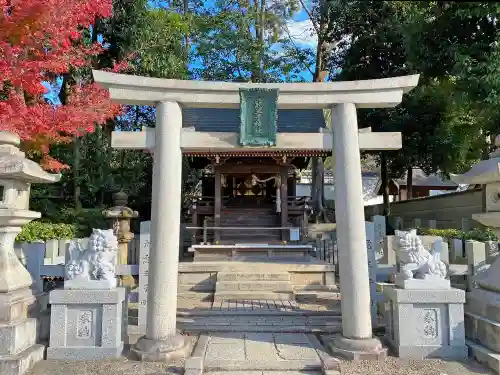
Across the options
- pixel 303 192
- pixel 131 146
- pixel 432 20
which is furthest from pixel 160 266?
pixel 303 192

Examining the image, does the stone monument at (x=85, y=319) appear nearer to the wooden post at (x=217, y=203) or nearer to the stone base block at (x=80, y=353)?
the stone base block at (x=80, y=353)

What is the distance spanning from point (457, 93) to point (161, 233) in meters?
8.58

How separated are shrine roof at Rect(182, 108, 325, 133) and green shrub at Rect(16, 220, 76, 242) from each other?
572cm

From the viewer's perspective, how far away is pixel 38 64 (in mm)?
9328

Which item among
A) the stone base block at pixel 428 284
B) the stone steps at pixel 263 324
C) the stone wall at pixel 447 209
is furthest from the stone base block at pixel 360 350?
the stone wall at pixel 447 209

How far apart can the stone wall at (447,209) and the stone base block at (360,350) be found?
9711mm

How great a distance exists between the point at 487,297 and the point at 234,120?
1095 centimetres

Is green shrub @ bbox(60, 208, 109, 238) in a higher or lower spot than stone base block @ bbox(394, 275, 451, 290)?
higher

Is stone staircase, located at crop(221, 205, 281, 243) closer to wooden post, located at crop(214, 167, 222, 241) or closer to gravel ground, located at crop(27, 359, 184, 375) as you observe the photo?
wooden post, located at crop(214, 167, 222, 241)

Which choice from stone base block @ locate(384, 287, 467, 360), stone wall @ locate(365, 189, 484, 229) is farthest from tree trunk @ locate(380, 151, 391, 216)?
stone base block @ locate(384, 287, 467, 360)

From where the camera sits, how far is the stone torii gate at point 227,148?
489cm

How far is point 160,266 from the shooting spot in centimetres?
491

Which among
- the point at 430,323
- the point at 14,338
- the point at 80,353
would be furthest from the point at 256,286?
the point at 14,338

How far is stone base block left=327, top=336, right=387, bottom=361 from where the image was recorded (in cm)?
472
